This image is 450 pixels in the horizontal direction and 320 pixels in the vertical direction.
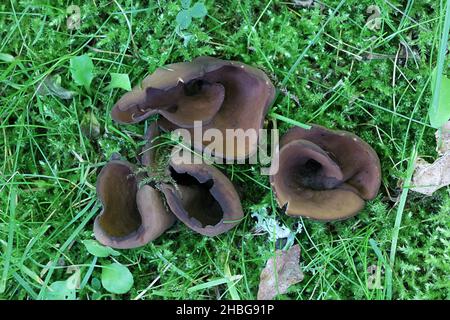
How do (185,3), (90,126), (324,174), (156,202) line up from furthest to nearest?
1. (90,126)
2. (185,3)
3. (324,174)
4. (156,202)

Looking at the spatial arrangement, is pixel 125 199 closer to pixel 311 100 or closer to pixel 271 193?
pixel 271 193

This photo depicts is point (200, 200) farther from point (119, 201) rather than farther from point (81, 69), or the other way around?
point (81, 69)

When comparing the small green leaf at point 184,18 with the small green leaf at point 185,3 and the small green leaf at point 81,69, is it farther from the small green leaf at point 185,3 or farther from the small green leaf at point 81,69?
the small green leaf at point 81,69

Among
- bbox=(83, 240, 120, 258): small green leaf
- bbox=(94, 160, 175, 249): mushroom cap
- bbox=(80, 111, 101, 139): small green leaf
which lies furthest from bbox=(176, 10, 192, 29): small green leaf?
bbox=(83, 240, 120, 258): small green leaf
